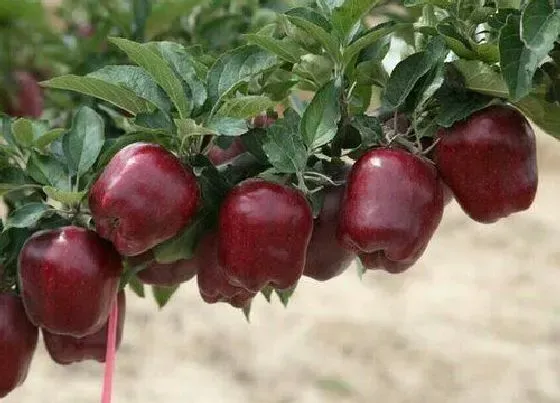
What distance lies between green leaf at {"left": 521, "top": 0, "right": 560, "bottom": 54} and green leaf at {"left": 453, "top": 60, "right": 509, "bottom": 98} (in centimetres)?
4

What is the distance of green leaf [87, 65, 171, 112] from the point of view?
1.96 ft

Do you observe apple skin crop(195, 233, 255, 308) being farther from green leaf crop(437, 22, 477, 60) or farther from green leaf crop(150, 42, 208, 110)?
green leaf crop(437, 22, 477, 60)

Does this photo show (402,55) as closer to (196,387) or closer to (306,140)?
(306,140)

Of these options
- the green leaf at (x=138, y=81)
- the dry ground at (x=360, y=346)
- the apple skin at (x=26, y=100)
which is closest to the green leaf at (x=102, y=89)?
the green leaf at (x=138, y=81)

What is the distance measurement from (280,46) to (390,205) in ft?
0.41

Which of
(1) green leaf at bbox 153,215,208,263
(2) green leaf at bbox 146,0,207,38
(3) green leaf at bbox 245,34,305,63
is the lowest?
(2) green leaf at bbox 146,0,207,38

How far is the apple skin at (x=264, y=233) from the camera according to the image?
0.58m

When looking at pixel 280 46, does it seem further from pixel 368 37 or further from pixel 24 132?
pixel 24 132

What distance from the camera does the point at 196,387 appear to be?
186 centimetres

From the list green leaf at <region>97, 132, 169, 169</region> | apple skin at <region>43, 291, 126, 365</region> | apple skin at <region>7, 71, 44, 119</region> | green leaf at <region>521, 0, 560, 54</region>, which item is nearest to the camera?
green leaf at <region>521, 0, 560, 54</region>

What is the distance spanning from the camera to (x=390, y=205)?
0.57 metres

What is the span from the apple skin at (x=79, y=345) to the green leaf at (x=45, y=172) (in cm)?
12

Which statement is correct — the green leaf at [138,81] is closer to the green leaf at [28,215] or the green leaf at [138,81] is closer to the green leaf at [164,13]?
the green leaf at [28,215]

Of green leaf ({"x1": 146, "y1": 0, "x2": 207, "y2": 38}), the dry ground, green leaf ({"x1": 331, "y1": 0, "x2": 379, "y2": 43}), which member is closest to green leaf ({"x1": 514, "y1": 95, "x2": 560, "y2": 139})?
green leaf ({"x1": 331, "y1": 0, "x2": 379, "y2": 43})
